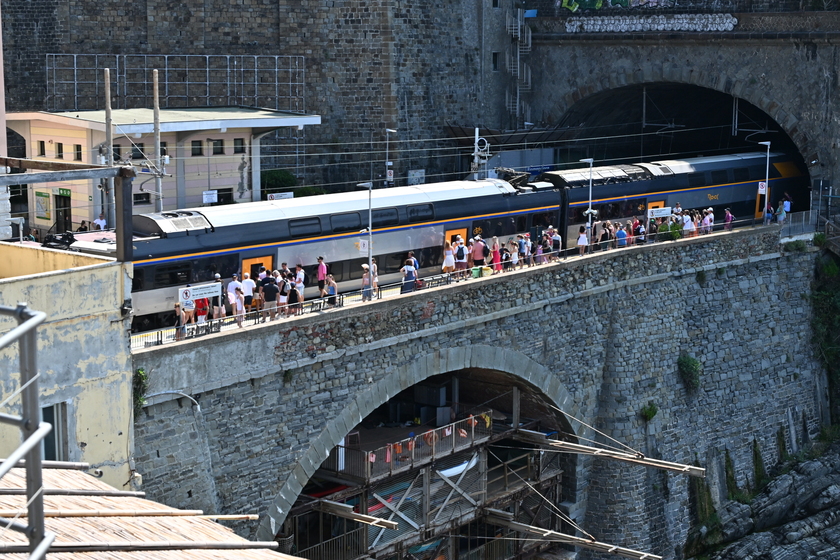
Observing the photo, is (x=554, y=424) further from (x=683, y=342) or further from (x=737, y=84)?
(x=737, y=84)

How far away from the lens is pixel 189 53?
35.0 metres

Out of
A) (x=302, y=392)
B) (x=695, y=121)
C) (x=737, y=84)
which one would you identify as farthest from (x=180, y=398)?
(x=695, y=121)

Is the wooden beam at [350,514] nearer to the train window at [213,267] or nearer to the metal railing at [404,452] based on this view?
the metal railing at [404,452]

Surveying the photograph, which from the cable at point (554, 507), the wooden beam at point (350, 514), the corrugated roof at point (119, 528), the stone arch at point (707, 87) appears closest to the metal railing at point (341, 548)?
the wooden beam at point (350, 514)

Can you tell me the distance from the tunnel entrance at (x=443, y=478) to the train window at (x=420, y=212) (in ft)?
11.7

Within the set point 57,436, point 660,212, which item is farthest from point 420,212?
point 57,436

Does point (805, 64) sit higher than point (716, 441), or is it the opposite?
point (805, 64)

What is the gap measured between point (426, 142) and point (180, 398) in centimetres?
1898

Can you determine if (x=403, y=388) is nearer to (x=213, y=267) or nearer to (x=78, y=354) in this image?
(x=213, y=267)

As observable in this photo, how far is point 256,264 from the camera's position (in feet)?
78.9

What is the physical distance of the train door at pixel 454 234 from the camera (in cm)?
2808

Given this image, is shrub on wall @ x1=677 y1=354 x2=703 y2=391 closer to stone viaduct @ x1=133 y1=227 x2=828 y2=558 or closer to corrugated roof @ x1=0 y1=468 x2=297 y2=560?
stone viaduct @ x1=133 y1=227 x2=828 y2=558

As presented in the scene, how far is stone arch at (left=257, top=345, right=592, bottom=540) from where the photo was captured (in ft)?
68.3

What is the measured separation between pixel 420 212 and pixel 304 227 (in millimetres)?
3423
